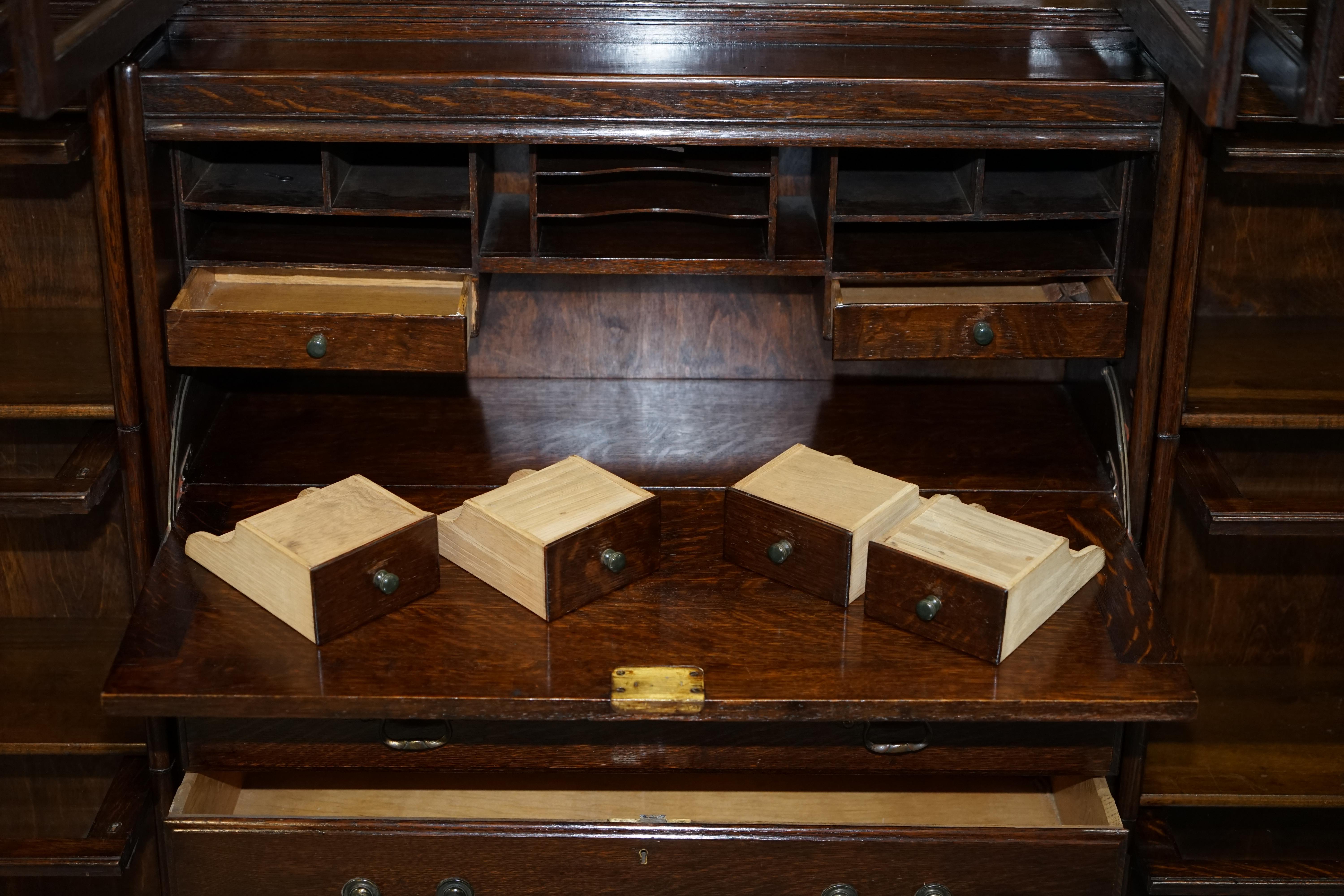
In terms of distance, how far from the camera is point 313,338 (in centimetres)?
221

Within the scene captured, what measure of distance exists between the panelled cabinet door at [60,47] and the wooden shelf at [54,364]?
0.56m

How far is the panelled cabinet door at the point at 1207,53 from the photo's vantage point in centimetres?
183

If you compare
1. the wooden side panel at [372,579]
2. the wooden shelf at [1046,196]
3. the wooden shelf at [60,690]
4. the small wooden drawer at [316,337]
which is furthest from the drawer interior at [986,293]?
the wooden shelf at [60,690]

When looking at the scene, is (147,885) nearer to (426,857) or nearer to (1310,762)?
(426,857)

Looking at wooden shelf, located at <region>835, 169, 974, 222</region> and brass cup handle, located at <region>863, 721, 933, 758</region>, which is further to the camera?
wooden shelf, located at <region>835, 169, 974, 222</region>

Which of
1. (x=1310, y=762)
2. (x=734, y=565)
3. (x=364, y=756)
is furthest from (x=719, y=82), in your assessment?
(x=1310, y=762)

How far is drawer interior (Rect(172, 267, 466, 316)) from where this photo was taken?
231cm

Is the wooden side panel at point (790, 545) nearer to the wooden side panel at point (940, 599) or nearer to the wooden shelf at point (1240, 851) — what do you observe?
the wooden side panel at point (940, 599)

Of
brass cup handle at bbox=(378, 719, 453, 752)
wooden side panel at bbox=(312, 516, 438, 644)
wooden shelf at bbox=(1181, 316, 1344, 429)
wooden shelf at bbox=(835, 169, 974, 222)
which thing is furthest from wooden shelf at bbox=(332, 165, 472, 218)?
wooden shelf at bbox=(1181, 316, 1344, 429)

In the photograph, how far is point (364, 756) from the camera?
2068 mm

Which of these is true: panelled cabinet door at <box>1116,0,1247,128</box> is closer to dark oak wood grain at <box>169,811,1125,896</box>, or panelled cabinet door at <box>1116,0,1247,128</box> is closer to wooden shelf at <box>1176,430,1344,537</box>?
wooden shelf at <box>1176,430,1344,537</box>

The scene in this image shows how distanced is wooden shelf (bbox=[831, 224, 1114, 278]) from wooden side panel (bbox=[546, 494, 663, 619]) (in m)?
0.49

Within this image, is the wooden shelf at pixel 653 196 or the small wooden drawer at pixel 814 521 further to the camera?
the wooden shelf at pixel 653 196

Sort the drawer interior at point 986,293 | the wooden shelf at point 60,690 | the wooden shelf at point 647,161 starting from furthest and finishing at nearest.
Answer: the wooden shelf at point 60,690 < the drawer interior at point 986,293 < the wooden shelf at point 647,161
